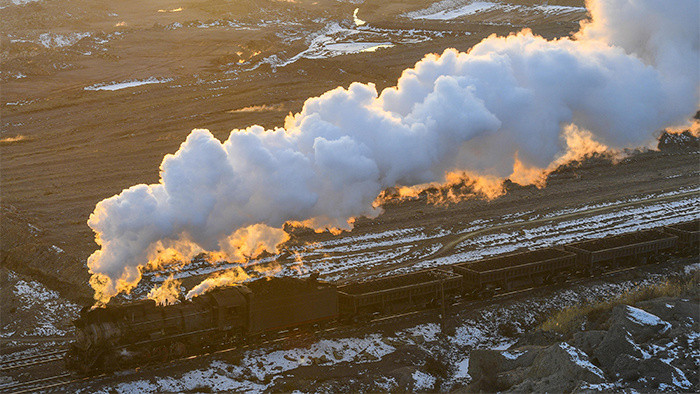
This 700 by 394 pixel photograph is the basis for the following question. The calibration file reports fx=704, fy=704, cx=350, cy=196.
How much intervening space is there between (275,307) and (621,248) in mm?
21708

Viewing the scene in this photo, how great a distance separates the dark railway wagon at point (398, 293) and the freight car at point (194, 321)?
1.20 meters

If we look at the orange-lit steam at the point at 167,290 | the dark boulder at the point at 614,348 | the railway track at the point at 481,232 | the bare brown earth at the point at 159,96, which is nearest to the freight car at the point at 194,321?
the orange-lit steam at the point at 167,290

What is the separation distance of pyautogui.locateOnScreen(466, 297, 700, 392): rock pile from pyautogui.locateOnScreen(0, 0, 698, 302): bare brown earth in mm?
21056

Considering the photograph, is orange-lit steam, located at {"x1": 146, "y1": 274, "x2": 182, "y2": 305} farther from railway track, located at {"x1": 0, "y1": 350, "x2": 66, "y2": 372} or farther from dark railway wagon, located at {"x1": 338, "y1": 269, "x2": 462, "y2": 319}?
dark railway wagon, located at {"x1": 338, "y1": 269, "x2": 462, "y2": 319}

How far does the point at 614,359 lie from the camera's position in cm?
2477

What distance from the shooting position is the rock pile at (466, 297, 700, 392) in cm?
2277

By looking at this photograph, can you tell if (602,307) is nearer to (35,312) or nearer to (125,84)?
(35,312)

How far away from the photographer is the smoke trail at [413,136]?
26.2 metres

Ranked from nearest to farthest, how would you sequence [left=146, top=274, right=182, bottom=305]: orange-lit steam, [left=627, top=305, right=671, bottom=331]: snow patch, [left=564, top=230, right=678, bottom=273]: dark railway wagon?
[left=627, top=305, right=671, bottom=331]: snow patch < [left=146, top=274, right=182, bottom=305]: orange-lit steam < [left=564, top=230, right=678, bottom=273]: dark railway wagon

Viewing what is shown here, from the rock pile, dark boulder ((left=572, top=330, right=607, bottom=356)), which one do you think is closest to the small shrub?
the rock pile

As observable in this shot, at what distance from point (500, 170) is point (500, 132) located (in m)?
2.24

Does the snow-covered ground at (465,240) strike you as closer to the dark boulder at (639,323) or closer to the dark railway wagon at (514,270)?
the dark railway wagon at (514,270)

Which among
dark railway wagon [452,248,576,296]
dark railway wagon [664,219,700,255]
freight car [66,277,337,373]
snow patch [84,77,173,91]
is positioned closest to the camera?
freight car [66,277,337,373]

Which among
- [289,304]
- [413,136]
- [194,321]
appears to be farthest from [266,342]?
[413,136]
